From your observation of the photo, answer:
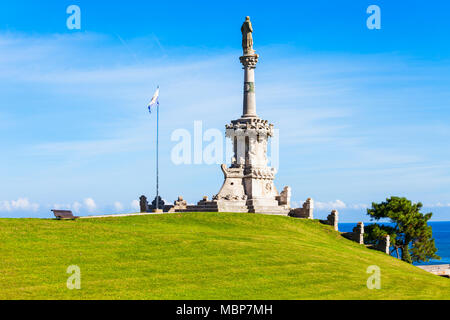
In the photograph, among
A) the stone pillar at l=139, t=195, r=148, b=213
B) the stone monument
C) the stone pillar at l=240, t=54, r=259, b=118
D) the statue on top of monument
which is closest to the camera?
the stone monument

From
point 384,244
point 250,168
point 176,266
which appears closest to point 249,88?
point 250,168

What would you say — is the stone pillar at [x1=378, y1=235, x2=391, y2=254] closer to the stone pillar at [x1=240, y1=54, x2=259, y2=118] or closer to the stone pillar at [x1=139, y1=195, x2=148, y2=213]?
the stone pillar at [x1=240, y1=54, x2=259, y2=118]

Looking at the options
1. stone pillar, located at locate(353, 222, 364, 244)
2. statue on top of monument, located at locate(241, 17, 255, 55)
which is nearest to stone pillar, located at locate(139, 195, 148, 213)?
statue on top of monument, located at locate(241, 17, 255, 55)

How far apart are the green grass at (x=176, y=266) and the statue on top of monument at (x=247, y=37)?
1020 inches

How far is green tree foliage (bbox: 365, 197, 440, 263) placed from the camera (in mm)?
61781

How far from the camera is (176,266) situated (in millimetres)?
27266

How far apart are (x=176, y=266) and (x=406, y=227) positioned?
136 ft

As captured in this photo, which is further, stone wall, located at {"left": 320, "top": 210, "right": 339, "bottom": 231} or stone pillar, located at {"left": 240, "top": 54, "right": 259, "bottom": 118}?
stone pillar, located at {"left": 240, "top": 54, "right": 259, "bottom": 118}

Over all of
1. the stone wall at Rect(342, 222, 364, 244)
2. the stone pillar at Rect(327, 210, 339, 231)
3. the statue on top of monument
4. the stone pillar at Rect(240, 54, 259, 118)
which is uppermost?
the statue on top of monument

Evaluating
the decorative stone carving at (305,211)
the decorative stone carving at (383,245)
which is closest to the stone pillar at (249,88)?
the decorative stone carving at (305,211)

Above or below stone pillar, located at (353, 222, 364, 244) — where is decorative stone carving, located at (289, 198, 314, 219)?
above

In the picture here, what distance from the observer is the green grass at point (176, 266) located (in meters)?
23.4

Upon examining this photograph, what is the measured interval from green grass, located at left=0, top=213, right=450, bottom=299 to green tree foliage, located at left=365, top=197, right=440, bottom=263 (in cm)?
2423
